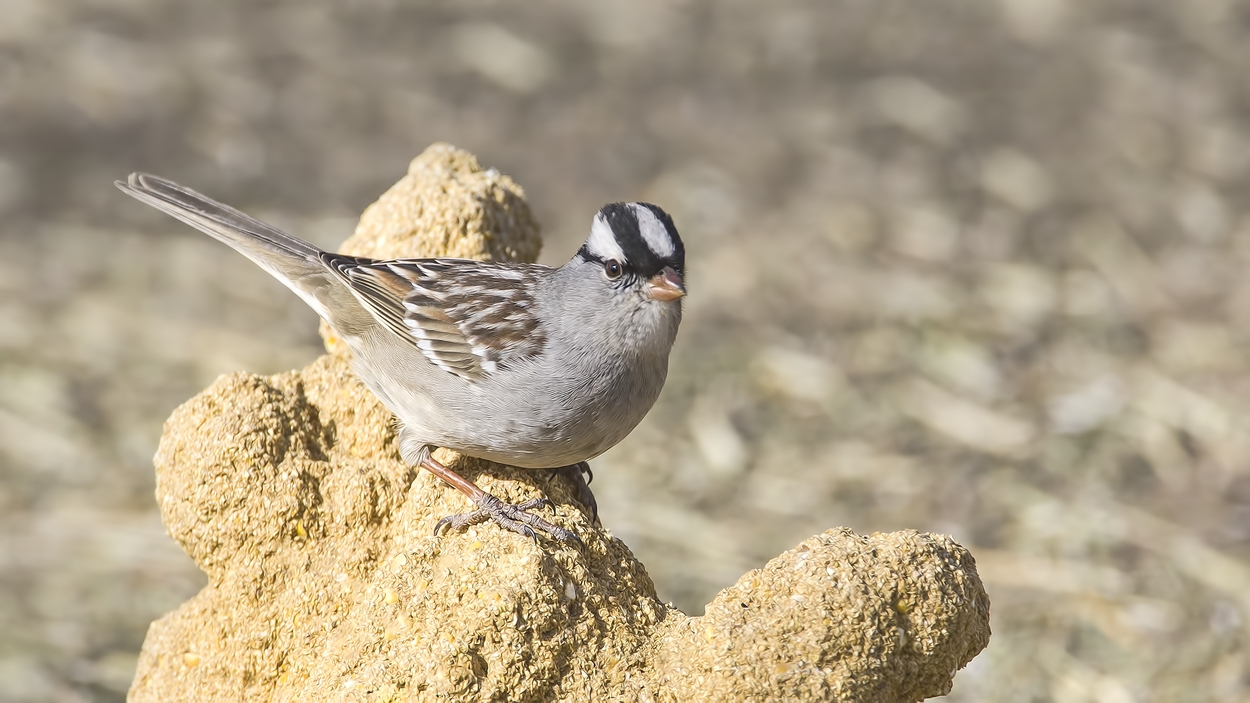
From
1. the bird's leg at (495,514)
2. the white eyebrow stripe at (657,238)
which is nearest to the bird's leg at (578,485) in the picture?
the bird's leg at (495,514)

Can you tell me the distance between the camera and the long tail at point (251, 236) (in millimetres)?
4660

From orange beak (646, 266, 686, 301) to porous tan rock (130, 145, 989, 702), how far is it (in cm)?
67

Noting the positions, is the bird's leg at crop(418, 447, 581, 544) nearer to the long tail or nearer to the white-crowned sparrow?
the white-crowned sparrow

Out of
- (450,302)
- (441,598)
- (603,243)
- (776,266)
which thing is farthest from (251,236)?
(776,266)

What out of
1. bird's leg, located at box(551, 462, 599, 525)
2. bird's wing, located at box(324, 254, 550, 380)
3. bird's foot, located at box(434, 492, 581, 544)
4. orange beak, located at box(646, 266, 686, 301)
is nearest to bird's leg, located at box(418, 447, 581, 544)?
bird's foot, located at box(434, 492, 581, 544)

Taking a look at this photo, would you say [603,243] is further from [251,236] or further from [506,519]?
[251,236]

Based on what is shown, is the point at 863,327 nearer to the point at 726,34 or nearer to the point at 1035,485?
the point at 1035,485

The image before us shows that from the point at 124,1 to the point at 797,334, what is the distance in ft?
18.4

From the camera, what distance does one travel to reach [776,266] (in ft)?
26.8

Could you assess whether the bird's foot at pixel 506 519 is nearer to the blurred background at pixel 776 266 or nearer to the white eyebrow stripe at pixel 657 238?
the white eyebrow stripe at pixel 657 238

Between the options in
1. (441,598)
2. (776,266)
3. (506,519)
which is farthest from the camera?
(776,266)

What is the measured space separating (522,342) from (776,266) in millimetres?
4231

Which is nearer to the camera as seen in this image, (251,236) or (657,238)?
(657,238)

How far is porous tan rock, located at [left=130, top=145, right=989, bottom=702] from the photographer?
9.99ft
